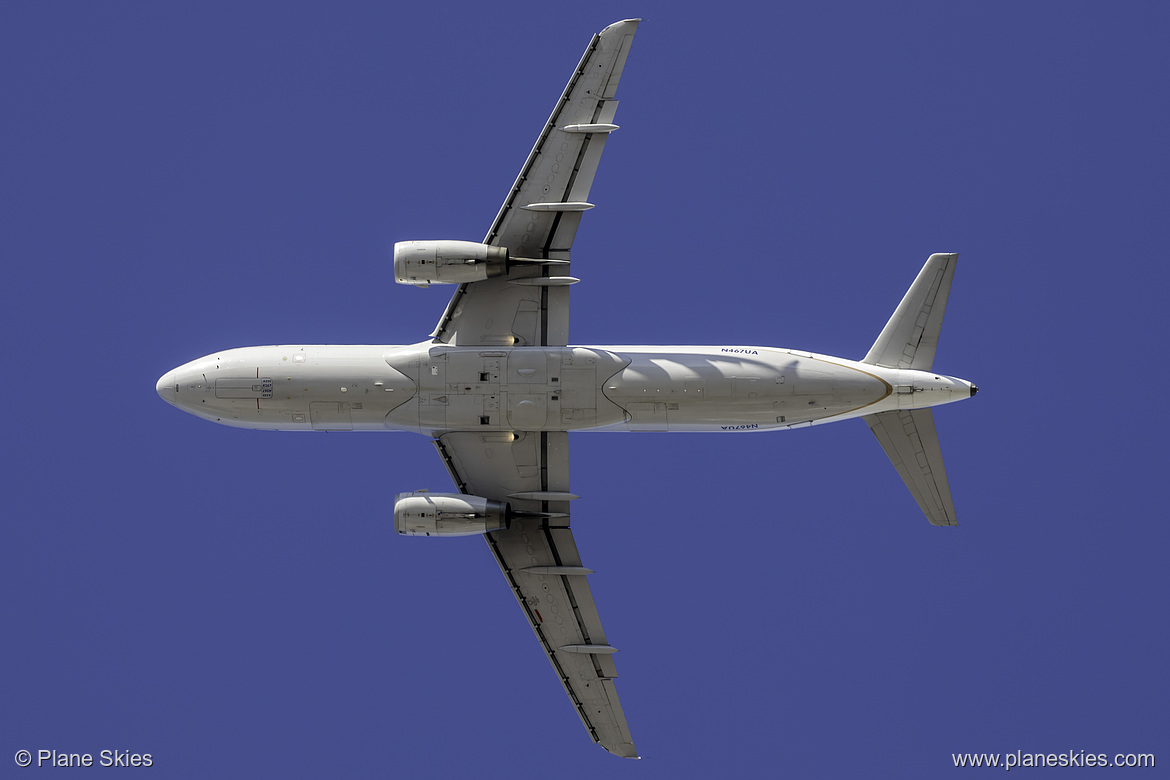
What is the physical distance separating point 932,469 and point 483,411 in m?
10.8

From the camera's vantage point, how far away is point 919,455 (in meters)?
24.4

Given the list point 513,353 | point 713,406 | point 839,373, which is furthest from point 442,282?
point 839,373

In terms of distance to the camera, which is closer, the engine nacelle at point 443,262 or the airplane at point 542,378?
the engine nacelle at point 443,262

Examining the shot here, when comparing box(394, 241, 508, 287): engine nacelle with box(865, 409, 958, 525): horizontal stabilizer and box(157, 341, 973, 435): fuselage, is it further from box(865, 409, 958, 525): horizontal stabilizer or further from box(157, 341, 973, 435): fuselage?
box(865, 409, 958, 525): horizontal stabilizer

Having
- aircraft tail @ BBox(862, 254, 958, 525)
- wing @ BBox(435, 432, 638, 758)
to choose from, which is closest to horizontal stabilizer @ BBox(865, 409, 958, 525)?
aircraft tail @ BBox(862, 254, 958, 525)

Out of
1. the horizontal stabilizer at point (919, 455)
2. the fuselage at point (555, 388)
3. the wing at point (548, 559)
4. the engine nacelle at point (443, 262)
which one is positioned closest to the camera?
the engine nacelle at point (443, 262)

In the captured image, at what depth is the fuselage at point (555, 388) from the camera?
2366 centimetres

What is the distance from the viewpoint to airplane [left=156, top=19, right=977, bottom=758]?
77.7ft

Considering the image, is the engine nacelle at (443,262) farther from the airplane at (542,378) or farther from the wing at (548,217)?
the wing at (548,217)

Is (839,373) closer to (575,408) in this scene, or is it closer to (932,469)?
(932,469)

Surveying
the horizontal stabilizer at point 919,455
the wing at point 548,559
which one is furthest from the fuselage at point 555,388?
the wing at point 548,559

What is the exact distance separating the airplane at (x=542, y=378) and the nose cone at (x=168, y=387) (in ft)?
0.11

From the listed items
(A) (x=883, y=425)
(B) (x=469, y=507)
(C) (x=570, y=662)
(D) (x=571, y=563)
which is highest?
(A) (x=883, y=425)

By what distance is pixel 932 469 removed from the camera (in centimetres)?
2441
